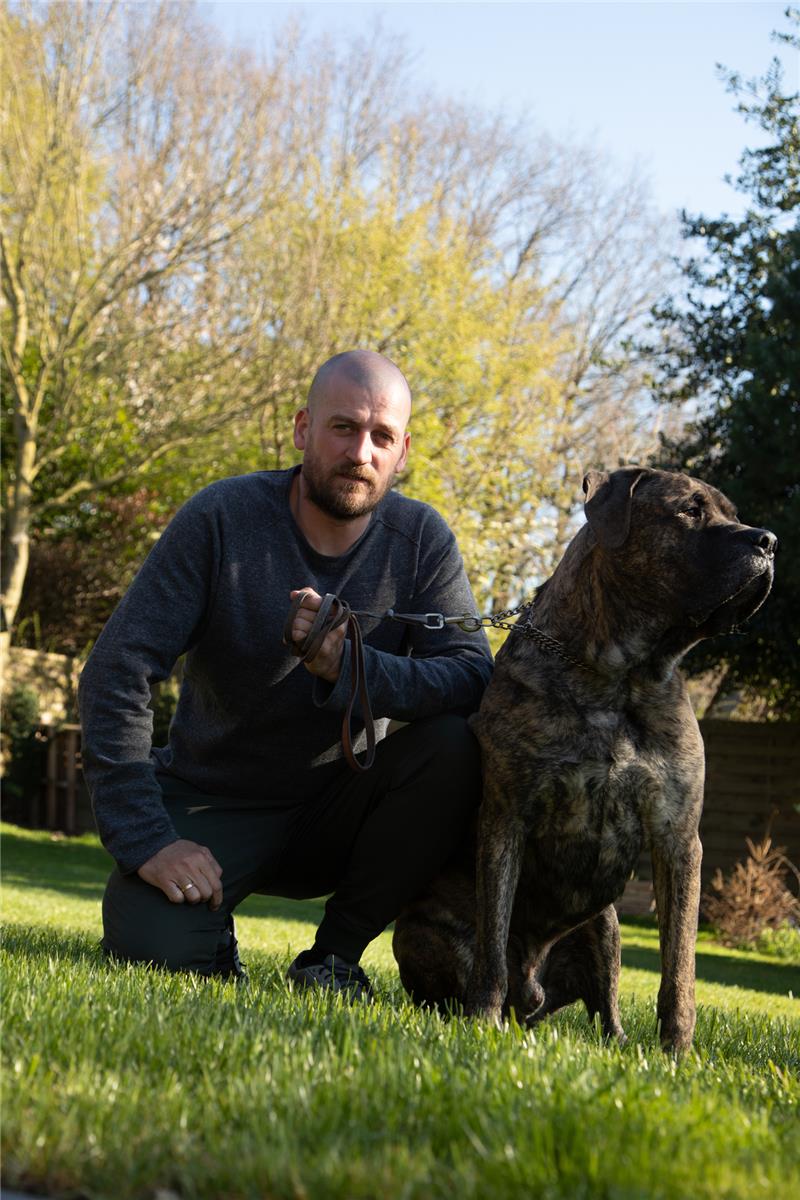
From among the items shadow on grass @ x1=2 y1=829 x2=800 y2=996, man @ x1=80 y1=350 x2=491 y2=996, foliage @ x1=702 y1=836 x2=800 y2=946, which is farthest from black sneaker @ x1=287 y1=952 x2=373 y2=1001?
foliage @ x1=702 y1=836 x2=800 y2=946

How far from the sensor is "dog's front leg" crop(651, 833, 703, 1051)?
3.17 meters

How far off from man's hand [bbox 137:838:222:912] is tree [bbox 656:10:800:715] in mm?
9391

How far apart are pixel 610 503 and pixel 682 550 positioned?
23cm

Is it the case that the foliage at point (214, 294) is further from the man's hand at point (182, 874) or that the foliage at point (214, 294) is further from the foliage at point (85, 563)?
the man's hand at point (182, 874)

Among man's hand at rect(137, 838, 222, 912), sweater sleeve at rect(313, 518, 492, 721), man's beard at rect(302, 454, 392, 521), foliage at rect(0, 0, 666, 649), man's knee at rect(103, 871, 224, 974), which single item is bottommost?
man's knee at rect(103, 871, 224, 974)

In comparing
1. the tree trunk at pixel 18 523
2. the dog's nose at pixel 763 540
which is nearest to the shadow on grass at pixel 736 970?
the dog's nose at pixel 763 540

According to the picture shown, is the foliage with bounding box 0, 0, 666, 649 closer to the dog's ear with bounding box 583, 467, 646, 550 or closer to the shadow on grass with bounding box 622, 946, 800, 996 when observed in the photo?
the shadow on grass with bounding box 622, 946, 800, 996

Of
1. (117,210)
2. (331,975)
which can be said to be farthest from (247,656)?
(117,210)

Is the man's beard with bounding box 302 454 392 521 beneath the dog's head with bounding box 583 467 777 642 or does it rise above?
above

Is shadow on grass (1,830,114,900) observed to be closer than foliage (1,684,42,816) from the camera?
Yes

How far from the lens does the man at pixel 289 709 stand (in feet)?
11.7

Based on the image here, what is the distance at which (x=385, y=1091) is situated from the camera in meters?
1.89

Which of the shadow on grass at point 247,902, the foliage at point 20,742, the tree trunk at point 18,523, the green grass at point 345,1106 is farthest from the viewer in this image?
the foliage at point 20,742

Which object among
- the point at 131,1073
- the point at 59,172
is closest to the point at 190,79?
the point at 59,172
